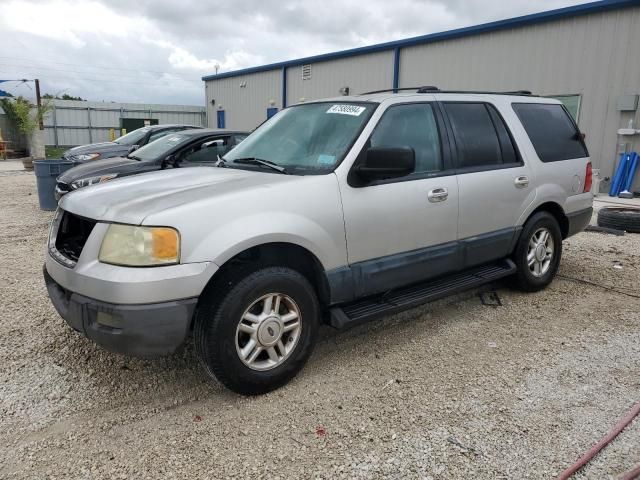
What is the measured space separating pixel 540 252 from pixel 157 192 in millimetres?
3686

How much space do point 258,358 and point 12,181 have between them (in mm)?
14588

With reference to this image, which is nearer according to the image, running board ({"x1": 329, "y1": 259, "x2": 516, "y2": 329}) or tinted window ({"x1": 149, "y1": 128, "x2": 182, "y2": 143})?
running board ({"x1": 329, "y1": 259, "x2": 516, "y2": 329})

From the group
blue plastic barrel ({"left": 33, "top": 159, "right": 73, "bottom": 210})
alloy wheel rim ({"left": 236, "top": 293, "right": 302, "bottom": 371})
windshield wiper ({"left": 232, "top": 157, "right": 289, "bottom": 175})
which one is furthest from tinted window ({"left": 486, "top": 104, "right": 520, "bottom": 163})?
blue plastic barrel ({"left": 33, "top": 159, "right": 73, "bottom": 210})

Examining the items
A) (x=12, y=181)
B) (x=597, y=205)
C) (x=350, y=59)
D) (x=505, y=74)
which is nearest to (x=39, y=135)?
(x=12, y=181)

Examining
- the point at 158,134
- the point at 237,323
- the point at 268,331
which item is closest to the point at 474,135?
the point at 268,331

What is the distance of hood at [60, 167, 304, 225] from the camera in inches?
109

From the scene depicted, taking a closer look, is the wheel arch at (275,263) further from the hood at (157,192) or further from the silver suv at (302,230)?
the hood at (157,192)

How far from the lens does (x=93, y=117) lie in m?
28.8

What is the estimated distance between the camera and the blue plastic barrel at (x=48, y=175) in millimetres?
8844

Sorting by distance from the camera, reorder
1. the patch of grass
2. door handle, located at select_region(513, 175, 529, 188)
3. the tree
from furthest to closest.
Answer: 1. the patch of grass
2. the tree
3. door handle, located at select_region(513, 175, 529, 188)

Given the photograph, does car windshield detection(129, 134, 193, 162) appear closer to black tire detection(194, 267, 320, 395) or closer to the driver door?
the driver door

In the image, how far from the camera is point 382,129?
11.8ft

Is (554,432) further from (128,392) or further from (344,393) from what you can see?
(128,392)

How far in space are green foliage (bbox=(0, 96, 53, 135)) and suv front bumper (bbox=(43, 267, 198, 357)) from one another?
78.6 ft
